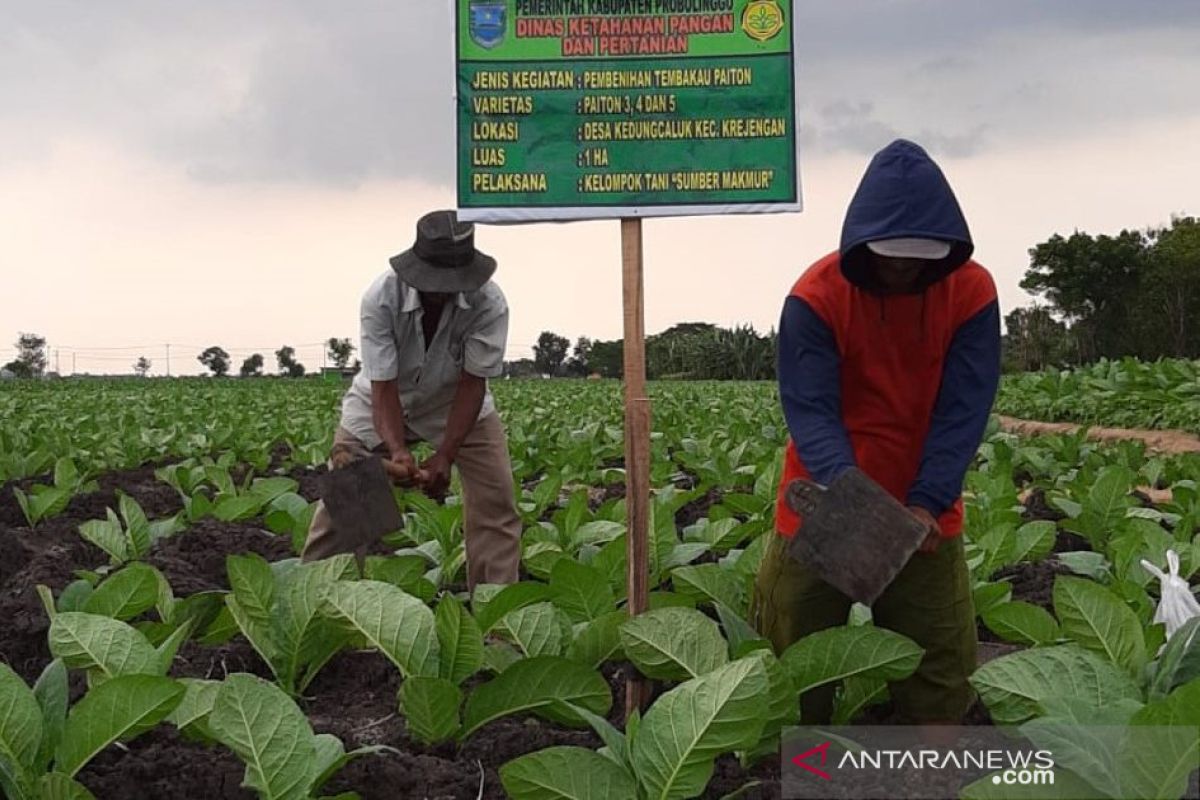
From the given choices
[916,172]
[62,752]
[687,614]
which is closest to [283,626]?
[62,752]

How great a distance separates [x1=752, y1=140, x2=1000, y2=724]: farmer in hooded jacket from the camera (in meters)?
2.92

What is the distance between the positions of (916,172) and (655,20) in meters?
0.84

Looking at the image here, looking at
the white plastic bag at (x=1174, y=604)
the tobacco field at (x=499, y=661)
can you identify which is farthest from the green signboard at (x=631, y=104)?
the white plastic bag at (x=1174, y=604)

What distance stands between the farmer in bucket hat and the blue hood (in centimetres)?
Answer: 189

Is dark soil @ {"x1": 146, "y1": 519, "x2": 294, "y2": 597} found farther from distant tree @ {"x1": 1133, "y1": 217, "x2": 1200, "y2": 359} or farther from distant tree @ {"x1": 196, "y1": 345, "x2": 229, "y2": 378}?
distant tree @ {"x1": 196, "y1": 345, "x2": 229, "y2": 378}

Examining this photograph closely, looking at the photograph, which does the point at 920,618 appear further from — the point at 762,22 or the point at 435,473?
the point at 435,473

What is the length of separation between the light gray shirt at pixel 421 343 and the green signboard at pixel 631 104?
137 centimetres

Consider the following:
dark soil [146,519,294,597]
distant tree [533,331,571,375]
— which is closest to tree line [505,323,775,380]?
distant tree [533,331,571,375]

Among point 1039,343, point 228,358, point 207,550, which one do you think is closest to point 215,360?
point 228,358

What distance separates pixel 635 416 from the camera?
3518 mm

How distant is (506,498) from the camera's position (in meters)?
5.04

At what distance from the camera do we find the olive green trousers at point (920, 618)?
10.4ft

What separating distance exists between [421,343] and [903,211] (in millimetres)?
2434

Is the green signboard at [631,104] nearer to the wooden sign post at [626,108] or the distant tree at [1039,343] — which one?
the wooden sign post at [626,108]
